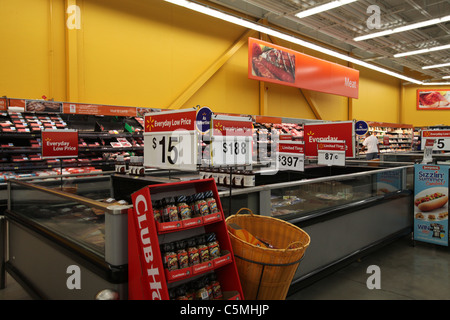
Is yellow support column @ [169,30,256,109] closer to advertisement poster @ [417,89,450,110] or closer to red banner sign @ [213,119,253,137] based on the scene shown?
red banner sign @ [213,119,253,137]

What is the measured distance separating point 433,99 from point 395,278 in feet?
67.4

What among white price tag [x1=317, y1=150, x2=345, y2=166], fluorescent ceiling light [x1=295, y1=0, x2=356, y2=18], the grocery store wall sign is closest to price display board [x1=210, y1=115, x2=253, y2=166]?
white price tag [x1=317, y1=150, x2=345, y2=166]

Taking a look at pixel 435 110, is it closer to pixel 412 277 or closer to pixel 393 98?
pixel 393 98

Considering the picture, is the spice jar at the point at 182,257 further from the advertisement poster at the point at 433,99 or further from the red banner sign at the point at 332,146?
the advertisement poster at the point at 433,99

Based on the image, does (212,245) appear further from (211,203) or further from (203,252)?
(211,203)

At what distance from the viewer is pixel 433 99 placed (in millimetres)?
20156

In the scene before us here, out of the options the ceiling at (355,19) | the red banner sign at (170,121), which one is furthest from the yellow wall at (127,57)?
the red banner sign at (170,121)

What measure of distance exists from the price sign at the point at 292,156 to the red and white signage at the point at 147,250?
2.60 metres

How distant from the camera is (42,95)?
288 inches

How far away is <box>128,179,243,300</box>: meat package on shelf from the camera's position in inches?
63.6

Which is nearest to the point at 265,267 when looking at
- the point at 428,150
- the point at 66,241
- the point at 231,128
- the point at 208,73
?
the point at 66,241

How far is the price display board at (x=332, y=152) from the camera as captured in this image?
4.50m

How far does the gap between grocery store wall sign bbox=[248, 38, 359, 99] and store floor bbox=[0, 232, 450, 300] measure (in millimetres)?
7191
